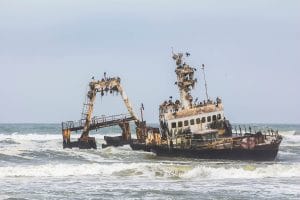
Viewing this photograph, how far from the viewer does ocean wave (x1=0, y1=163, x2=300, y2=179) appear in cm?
2961

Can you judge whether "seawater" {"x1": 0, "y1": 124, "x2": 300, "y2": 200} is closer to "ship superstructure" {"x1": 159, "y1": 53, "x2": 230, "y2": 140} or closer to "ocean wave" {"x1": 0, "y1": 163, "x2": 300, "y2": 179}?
"ocean wave" {"x1": 0, "y1": 163, "x2": 300, "y2": 179}

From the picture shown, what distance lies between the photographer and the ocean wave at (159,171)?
29609mm

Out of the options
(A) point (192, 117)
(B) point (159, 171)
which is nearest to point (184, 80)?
(A) point (192, 117)

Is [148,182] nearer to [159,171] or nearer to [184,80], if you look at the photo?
[159,171]

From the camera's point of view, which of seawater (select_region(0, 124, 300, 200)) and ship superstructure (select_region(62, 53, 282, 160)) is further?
ship superstructure (select_region(62, 53, 282, 160))

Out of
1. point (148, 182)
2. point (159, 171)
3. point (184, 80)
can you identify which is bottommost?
point (148, 182)

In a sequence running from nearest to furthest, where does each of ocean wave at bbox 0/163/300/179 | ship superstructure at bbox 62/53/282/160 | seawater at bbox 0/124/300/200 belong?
seawater at bbox 0/124/300/200 → ocean wave at bbox 0/163/300/179 → ship superstructure at bbox 62/53/282/160

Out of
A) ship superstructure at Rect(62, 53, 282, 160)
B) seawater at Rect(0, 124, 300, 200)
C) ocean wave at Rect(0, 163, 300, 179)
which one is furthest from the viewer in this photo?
ship superstructure at Rect(62, 53, 282, 160)

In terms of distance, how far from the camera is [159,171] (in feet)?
98.7

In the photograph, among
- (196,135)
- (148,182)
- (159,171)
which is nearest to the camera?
(148,182)

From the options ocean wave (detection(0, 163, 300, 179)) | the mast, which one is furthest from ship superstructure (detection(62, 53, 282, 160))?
ocean wave (detection(0, 163, 300, 179))

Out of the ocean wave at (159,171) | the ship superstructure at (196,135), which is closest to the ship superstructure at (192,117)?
the ship superstructure at (196,135)

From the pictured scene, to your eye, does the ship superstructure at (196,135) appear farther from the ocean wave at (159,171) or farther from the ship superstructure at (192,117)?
the ocean wave at (159,171)

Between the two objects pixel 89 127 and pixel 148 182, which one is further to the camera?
pixel 89 127
